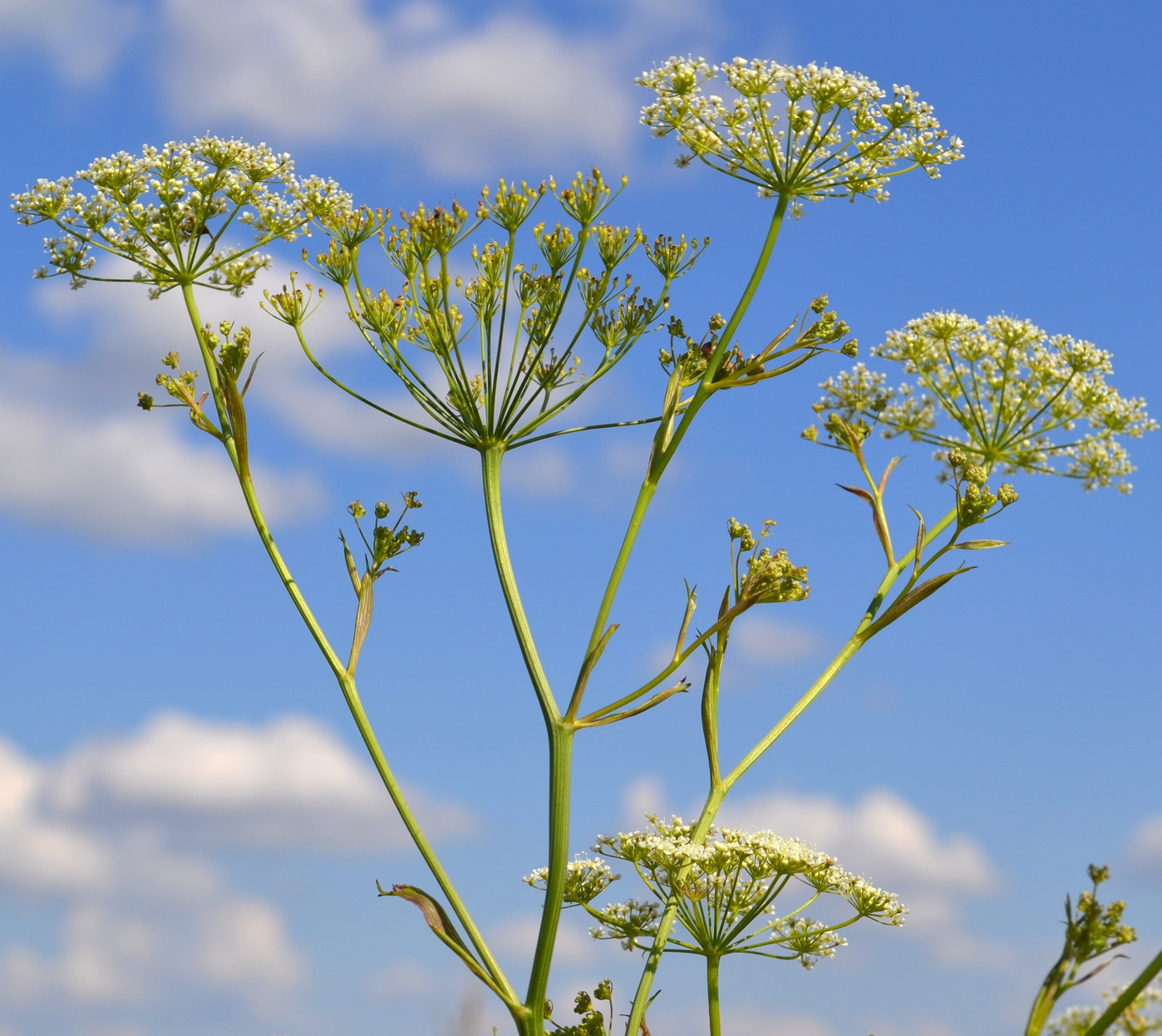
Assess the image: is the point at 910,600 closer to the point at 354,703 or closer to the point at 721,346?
the point at 721,346

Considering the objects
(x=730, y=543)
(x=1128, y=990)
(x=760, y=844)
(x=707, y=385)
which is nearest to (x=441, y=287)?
(x=707, y=385)

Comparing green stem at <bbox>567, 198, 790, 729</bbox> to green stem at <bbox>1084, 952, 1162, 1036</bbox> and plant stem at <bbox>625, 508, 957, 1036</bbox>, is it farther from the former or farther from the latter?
green stem at <bbox>1084, 952, 1162, 1036</bbox>

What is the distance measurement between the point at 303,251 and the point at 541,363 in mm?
1512

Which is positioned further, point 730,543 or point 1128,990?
point 730,543

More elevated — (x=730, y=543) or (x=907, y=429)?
(x=907, y=429)

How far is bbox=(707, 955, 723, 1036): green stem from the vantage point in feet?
18.3

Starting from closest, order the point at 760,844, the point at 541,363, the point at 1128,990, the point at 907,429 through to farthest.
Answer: the point at 1128,990 → the point at 760,844 → the point at 541,363 → the point at 907,429

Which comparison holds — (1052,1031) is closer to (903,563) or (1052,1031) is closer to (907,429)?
(903,563)

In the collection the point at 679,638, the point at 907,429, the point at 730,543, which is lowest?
the point at 679,638

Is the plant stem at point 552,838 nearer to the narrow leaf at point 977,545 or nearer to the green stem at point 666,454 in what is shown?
the green stem at point 666,454

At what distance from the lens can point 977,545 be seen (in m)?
6.04

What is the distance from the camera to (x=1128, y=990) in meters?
3.53

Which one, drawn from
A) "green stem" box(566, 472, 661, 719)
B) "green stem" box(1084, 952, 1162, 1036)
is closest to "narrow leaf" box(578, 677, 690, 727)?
"green stem" box(566, 472, 661, 719)

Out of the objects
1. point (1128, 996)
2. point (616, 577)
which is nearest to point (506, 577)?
point (616, 577)
